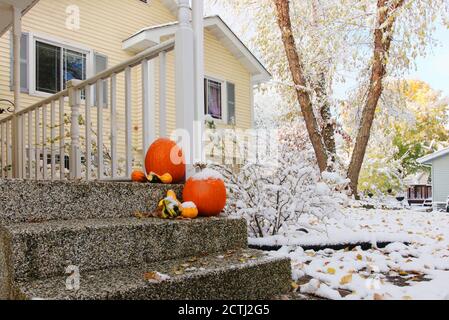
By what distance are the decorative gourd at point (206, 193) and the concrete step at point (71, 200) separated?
169 mm

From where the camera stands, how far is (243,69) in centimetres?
926

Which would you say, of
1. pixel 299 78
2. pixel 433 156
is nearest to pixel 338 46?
pixel 299 78

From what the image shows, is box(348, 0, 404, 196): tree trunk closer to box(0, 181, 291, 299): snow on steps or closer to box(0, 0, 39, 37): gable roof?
box(0, 0, 39, 37): gable roof

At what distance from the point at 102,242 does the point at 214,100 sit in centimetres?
702

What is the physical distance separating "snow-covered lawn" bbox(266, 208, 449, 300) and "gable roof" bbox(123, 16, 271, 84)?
187 inches

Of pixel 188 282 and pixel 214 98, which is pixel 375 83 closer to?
pixel 214 98

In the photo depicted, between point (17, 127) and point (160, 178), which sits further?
point (17, 127)

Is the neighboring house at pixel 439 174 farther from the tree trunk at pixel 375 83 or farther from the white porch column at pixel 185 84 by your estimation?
the white porch column at pixel 185 84

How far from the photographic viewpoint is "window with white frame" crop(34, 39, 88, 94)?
5915mm

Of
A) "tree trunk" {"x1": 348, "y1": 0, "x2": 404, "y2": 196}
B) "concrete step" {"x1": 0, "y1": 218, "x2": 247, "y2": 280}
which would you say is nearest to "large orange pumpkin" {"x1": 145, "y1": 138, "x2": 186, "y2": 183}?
"concrete step" {"x1": 0, "y1": 218, "x2": 247, "y2": 280}

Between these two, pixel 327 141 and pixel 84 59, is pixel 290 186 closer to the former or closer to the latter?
pixel 84 59

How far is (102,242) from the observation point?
5.27ft

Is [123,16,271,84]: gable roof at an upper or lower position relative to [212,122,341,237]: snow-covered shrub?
upper

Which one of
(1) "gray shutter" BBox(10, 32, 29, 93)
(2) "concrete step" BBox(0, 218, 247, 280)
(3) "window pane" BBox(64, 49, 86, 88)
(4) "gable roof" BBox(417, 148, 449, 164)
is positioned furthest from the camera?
(4) "gable roof" BBox(417, 148, 449, 164)
